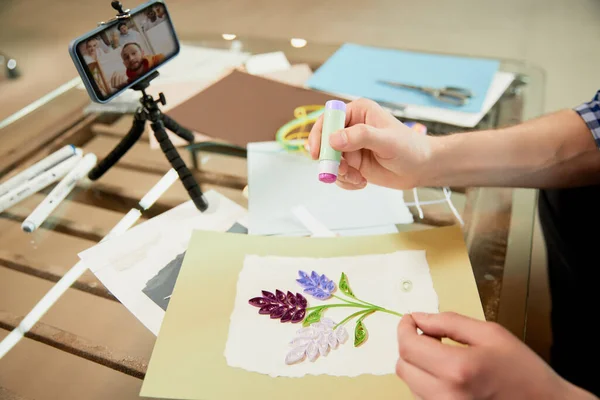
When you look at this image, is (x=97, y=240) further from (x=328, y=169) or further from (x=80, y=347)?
(x=328, y=169)

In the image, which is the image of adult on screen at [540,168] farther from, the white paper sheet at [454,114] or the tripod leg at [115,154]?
the tripod leg at [115,154]

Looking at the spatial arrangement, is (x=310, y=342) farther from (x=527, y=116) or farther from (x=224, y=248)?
(x=527, y=116)

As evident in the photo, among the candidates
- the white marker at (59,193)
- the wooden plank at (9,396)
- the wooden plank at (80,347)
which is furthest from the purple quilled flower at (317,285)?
the white marker at (59,193)

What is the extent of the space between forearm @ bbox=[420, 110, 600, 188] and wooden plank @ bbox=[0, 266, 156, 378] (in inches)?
19.5

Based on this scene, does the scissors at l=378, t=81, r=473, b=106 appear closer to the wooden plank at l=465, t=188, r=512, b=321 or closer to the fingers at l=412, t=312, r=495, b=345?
the wooden plank at l=465, t=188, r=512, b=321

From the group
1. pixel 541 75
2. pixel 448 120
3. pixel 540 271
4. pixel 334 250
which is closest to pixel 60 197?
pixel 334 250

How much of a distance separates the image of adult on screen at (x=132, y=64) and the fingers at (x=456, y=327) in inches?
21.2

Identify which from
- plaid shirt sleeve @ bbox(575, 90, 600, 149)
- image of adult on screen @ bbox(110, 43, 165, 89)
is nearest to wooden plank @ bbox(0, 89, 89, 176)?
image of adult on screen @ bbox(110, 43, 165, 89)

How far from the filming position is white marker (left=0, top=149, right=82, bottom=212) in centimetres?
83

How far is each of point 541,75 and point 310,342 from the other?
2.90ft

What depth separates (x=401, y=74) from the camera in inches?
44.3

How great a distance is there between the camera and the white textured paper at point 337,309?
0.56m

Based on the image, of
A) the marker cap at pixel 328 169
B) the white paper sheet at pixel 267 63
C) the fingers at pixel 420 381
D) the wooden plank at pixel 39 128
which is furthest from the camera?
the white paper sheet at pixel 267 63

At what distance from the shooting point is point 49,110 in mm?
1068
